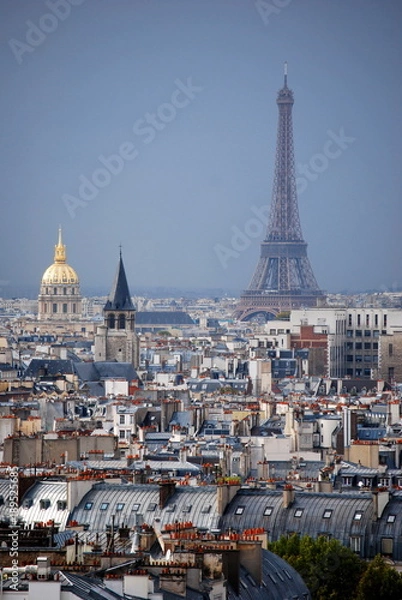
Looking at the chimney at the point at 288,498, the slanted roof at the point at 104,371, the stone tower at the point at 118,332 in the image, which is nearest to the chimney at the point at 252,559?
the chimney at the point at 288,498

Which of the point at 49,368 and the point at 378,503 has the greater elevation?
the point at 49,368

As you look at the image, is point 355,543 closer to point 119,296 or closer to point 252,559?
point 252,559

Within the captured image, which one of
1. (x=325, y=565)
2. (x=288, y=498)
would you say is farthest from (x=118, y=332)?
(x=325, y=565)

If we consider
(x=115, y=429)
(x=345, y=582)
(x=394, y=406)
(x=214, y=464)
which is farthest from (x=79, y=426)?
(x=345, y=582)

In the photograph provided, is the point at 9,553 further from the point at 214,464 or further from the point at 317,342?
the point at 317,342

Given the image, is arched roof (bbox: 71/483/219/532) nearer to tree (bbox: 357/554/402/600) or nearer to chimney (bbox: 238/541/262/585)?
tree (bbox: 357/554/402/600)

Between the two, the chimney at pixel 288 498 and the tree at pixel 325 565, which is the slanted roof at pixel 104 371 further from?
the tree at pixel 325 565
